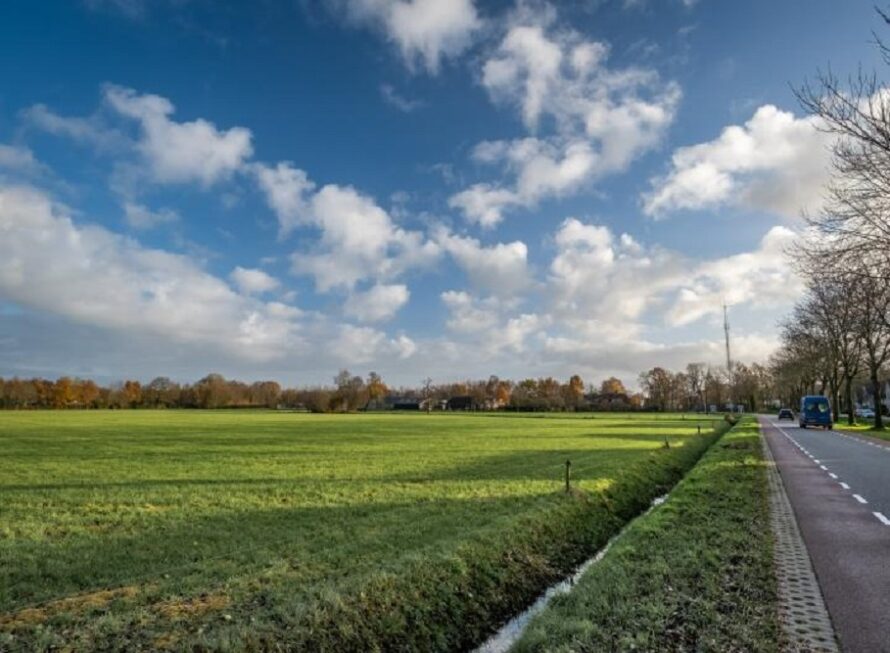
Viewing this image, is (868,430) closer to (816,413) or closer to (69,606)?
(816,413)

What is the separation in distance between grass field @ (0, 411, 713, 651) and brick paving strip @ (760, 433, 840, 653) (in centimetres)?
439

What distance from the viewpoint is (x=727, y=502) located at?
55.2 ft

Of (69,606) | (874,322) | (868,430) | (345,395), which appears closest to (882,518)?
(69,606)

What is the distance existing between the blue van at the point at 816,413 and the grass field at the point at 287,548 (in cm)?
5011

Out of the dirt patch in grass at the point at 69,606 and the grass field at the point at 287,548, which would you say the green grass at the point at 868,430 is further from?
the dirt patch in grass at the point at 69,606

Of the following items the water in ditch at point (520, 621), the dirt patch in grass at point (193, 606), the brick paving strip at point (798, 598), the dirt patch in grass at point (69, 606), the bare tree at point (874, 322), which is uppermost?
the bare tree at point (874, 322)

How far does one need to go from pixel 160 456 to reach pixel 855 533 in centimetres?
2897

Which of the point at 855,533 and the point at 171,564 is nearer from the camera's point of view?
the point at 171,564

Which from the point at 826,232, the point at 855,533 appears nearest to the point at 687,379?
the point at 826,232

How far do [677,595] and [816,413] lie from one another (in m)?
69.5

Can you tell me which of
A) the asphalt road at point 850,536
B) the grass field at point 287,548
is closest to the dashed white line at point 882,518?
the asphalt road at point 850,536

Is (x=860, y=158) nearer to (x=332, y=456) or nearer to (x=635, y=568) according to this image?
(x=635, y=568)

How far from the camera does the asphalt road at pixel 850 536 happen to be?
765cm

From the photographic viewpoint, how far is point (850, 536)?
493 inches
